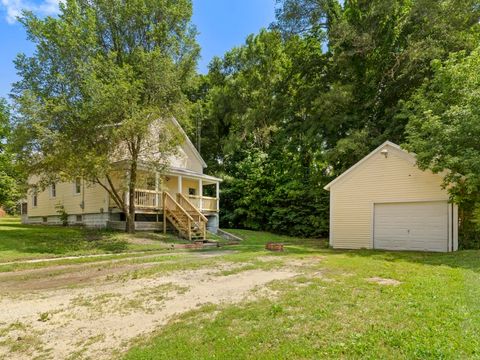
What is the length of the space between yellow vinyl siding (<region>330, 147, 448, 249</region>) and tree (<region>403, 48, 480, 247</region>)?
3.06ft

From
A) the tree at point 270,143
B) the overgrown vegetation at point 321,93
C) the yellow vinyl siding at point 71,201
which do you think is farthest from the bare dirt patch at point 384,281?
the tree at point 270,143

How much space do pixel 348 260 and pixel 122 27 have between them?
14724 millimetres

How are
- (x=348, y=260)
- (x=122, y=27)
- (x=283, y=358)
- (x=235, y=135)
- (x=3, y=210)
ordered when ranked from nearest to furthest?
(x=283, y=358) < (x=348, y=260) < (x=122, y=27) < (x=235, y=135) < (x=3, y=210)

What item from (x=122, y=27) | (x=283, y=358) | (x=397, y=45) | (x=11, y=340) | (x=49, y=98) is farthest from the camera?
(x=397, y=45)

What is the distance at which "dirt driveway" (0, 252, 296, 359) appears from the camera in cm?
461

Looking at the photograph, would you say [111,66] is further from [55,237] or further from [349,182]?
[349,182]

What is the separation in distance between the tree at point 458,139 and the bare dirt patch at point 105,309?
736 centimetres

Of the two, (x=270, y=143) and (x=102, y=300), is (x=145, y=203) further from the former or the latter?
(x=270, y=143)

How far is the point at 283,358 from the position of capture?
12.4 feet

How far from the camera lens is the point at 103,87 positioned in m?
14.0

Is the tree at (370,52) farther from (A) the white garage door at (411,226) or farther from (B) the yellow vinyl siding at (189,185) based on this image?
(B) the yellow vinyl siding at (189,185)

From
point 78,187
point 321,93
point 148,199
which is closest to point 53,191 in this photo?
point 78,187

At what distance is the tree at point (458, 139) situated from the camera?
11.4 metres

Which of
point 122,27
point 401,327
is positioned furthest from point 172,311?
point 122,27
